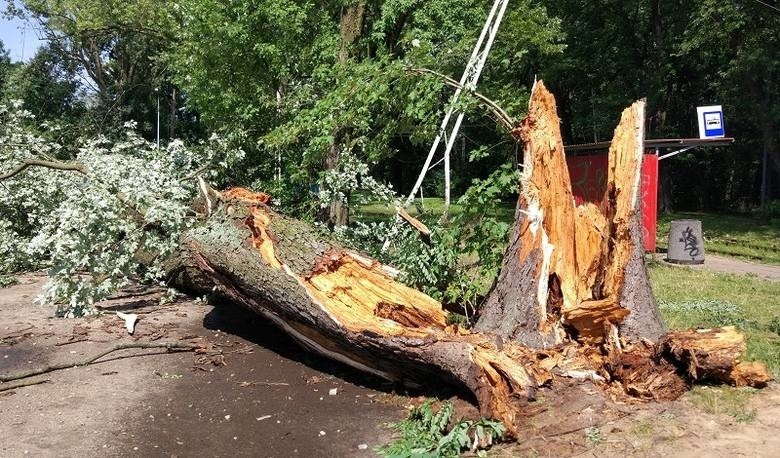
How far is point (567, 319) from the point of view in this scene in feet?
16.1

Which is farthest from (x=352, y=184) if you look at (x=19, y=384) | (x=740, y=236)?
(x=740, y=236)

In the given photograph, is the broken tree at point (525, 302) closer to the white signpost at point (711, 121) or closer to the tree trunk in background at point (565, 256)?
the tree trunk in background at point (565, 256)

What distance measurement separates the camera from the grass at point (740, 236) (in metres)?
12.9

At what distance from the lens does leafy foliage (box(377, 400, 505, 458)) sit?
12.8 ft

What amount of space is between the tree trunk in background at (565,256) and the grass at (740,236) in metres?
8.29

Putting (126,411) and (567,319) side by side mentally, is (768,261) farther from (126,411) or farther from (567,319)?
(126,411)

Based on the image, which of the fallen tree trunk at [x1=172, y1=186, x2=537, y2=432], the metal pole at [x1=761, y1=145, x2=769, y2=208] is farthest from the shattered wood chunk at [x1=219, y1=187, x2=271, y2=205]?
the metal pole at [x1=761, y1=145, x2=769, y2=208]

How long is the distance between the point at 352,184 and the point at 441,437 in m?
3.75

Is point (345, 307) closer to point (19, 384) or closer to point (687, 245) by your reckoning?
point (19, 384)

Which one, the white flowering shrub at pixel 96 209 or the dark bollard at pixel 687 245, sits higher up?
the white flowering shrub at pixel 96 209

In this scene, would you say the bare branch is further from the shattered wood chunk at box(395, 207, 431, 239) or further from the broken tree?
the shattered wood chunk at box(395, 207, 431, 239)

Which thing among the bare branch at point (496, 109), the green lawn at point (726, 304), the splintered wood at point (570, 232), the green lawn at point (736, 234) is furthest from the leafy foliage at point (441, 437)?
the green lawn at point (736, 234)

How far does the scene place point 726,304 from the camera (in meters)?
7.54

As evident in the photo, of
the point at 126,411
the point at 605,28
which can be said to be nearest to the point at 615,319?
the point at 126,411
